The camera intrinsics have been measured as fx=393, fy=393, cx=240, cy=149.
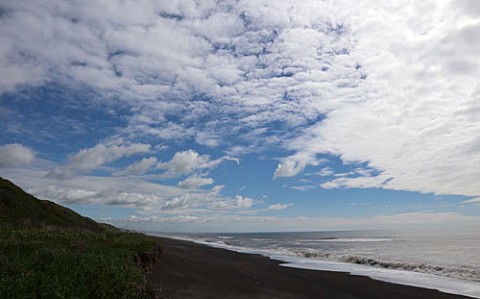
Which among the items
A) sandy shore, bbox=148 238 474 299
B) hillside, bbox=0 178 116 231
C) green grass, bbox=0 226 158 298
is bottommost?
sandy shore, bbox=148 238 474 299

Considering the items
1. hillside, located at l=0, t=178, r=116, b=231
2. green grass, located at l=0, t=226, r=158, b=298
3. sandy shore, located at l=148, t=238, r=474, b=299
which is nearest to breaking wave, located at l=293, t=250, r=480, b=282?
sandy shore, located at l=148, t=238, r=474, b=299

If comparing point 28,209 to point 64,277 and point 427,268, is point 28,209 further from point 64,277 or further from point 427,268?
point 64,277

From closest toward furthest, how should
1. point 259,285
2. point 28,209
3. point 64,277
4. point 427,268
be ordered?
point 64,277 < point 259,285 < point 427,268 < point 28,209

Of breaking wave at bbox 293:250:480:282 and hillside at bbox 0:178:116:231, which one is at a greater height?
hillside at bbox 0:178:116:231

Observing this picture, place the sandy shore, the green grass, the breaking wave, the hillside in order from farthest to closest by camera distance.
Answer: the hillside, the breaking wave, the sandy shore, the green grass

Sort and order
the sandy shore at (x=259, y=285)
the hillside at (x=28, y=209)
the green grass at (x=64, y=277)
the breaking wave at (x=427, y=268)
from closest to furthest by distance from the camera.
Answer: the green grass at (x=64, y=277) → the sandy shore at (x=259, y=285) → the breaking wave at (x=427, y=268) → the hillside at (x=28, y=209)

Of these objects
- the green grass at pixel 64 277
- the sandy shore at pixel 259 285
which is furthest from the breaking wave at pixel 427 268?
the green grass at pixel 64 277

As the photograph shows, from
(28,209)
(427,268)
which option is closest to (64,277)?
(427,268)

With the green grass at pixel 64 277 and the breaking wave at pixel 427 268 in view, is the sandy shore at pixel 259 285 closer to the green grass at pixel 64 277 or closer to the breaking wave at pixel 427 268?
the green grass at pixel 64 277

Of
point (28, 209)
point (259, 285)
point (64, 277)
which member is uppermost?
point (28, 209)

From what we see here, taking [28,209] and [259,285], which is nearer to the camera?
[259,285]

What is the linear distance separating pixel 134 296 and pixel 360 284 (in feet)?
45.9

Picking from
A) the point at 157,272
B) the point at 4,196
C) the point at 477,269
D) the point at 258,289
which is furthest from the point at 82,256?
the point at 4,196

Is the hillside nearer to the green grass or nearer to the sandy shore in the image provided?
the sandy shore
